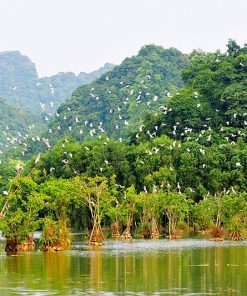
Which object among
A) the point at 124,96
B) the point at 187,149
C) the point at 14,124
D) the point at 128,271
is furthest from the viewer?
the point at 14,124

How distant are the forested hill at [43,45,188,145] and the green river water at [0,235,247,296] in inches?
2849

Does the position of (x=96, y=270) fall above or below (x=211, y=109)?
below

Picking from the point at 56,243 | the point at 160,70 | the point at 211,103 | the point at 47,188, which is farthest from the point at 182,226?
the point at 160,70

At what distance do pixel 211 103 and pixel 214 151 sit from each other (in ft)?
65.0

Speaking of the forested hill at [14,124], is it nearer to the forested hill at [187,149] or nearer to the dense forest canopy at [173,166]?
the dense forest canopy at [173,166]

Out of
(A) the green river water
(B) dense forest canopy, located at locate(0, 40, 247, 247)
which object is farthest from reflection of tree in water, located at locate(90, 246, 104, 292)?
(B) dense forest canopy, located at locate(0, 40, 247, 247)

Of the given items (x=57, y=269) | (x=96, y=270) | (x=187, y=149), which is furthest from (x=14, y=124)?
(x=96, y=270)

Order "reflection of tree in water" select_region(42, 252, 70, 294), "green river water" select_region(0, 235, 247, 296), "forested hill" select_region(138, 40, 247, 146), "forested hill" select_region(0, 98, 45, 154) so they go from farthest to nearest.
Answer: "forested hill" select_region(0, 98, 45, 154) < "forested hill" select_region(138, 40, 247, 146) < "reflection of tree in water" select_region(42, 252, 70, 294) < "green river water" select_region(0, 235, 247, 296)

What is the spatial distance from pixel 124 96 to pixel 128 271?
3878 inches

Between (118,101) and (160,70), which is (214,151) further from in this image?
(160,70)

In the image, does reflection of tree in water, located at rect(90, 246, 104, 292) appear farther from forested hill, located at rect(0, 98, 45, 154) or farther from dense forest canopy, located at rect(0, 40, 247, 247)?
forested hill, located at rect(0, 98, 45, 154)

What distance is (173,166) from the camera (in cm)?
8431

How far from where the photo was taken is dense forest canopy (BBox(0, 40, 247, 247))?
64688 mm

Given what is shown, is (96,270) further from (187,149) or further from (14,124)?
(14,124)
